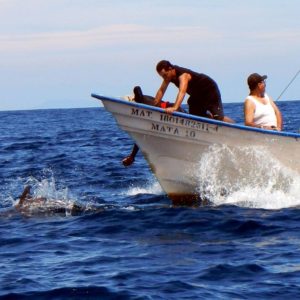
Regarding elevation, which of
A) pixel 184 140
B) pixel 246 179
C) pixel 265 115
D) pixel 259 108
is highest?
pixel 259 108

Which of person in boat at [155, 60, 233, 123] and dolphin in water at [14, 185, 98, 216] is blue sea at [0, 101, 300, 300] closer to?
dolphin in water at [14, 185, 98, 216]

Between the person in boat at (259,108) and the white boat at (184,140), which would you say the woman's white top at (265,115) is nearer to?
the person in boat at (259,108)

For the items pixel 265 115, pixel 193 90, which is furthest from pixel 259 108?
pixel 193 90

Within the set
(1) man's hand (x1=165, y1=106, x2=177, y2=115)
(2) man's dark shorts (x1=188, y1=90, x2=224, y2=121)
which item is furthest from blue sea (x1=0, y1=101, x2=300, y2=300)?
(1) man's hand (x1=165, y1=106, x2=177, y2=115)

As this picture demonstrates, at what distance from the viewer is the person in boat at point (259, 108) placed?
1280 centimetres

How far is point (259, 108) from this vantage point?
43.1ft

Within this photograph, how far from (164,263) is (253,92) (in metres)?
4.31

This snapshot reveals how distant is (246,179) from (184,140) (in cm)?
118

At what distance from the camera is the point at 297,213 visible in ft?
40.5

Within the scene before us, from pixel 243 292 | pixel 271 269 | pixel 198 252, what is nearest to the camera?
pixel 243 292

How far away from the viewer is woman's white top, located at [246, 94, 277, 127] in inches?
517

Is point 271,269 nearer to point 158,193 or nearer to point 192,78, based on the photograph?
point 192,78

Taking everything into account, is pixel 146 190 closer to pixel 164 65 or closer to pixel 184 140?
pixel 184 140

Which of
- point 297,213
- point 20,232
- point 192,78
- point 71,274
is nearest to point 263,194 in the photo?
point 297,213
